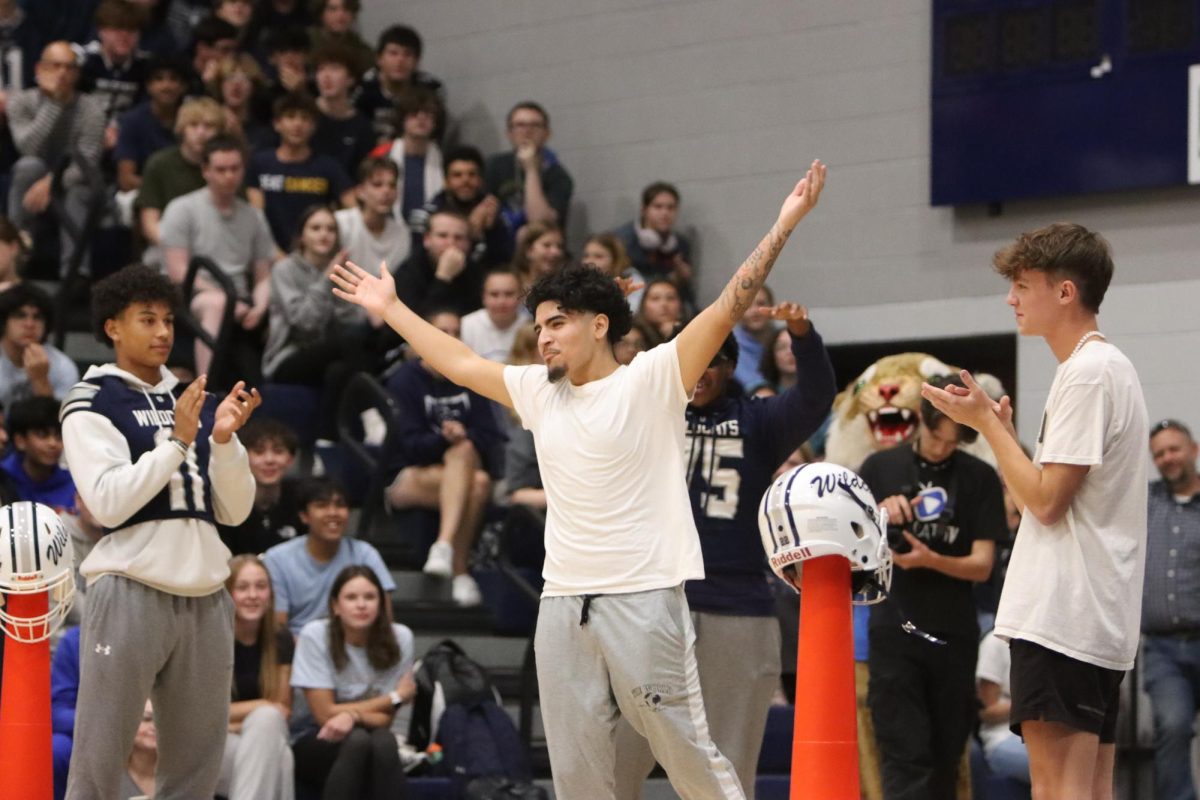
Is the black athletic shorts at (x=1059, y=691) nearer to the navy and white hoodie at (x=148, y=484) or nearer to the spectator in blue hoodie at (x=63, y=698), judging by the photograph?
the navy and white hoodie at (x=148, y=484)

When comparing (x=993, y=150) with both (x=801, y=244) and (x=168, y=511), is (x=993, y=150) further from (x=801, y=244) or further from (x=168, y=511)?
(x=168, y=511)

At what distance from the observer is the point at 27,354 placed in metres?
8.95

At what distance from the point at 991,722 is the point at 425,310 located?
13.0 feet

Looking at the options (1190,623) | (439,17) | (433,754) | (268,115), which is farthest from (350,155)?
(1190,623)

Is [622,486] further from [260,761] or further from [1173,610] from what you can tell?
[1173,610]

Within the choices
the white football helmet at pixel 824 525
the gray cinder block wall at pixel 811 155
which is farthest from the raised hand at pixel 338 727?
the gray cinder block wall at pixel 811 155

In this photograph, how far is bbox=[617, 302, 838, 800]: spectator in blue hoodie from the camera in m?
5.87

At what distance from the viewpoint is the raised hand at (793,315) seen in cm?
554

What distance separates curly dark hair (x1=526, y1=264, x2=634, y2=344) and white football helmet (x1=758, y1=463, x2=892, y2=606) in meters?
0.68

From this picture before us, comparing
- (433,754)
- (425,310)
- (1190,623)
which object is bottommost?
(433,754)

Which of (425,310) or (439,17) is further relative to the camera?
(439,17)

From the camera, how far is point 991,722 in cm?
843

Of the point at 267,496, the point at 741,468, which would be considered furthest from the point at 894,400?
the point at 267,496

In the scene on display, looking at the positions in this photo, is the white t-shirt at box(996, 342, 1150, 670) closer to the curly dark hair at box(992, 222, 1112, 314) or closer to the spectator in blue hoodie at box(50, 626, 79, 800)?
the curly dark hair at box(992, 222, 1112, 314)
